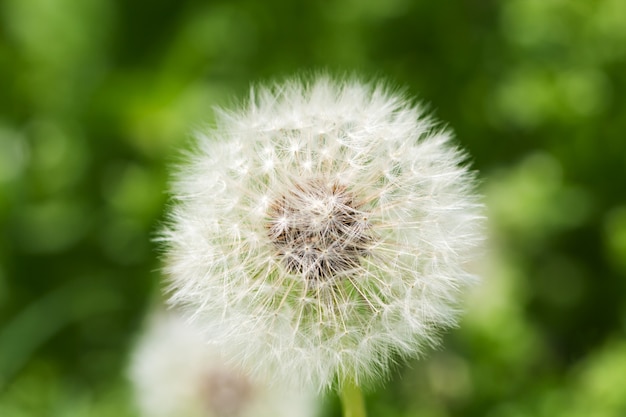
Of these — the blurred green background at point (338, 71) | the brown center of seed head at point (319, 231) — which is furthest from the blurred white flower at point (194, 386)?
the brown center of seed head at point (319, 231)

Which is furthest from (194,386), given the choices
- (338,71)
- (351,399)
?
(338,71)

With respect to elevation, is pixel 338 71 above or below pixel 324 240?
above

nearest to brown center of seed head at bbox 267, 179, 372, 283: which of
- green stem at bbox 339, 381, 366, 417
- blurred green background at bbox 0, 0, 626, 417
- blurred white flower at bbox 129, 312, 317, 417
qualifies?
green stem at bbox 339, 381, 366, 417

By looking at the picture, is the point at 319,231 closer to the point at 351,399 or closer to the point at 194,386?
the point at 351,399

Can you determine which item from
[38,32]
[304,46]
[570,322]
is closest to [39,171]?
[38,32]

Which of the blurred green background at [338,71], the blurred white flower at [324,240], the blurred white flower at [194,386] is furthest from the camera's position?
the blurred green background at [338,71]

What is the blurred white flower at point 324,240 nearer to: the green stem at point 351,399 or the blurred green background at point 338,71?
the green stem at point 351,399

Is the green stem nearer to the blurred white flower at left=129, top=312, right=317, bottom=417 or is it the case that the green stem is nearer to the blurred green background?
the blurred white flower at left=129, top=312, right=317, bottom=417

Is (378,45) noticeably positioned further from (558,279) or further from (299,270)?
(299,270)
